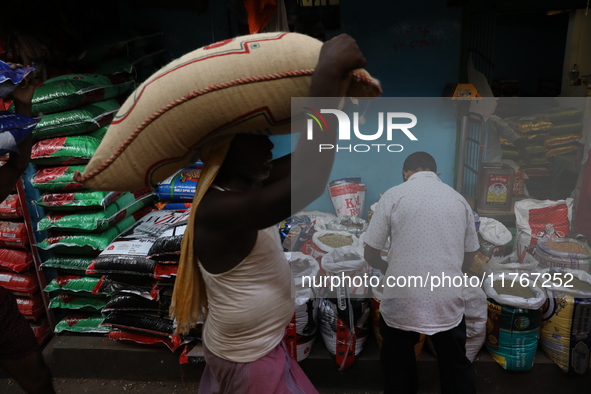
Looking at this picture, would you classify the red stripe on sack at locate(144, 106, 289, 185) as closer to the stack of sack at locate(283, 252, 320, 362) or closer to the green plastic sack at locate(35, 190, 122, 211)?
the stack of sack at locate(283, 252, 320, 362)

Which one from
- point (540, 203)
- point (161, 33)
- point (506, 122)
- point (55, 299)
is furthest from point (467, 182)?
point (55, 299)

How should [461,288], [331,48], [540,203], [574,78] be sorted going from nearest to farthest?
[331,48]
[461,288]
[540,203]
[574,78]

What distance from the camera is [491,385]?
2725mm

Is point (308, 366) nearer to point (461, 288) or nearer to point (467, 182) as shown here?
point (461, 288)

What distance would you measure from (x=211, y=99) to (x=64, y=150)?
Result: 6.66ft

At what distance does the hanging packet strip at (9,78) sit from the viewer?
191 cm

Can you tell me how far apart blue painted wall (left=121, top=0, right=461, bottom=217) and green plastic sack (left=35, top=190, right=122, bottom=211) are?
1.51m

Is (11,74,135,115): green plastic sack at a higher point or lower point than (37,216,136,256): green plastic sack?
higher

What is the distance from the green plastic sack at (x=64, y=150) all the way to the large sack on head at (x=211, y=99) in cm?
166

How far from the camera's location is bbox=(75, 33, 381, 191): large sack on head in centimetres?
119

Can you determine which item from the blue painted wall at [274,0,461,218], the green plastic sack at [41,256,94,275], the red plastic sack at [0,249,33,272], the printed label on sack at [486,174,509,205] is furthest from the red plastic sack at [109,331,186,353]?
the printed label on sack at [486,174,509,205]

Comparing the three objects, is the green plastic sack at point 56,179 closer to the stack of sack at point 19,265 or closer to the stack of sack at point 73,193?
the stack of sack at point 73,193

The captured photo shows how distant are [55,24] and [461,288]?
3.16 metres

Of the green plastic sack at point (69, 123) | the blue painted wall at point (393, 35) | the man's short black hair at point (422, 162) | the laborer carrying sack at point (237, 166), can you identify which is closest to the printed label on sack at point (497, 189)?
the blue painted wall at point (393, 35)
